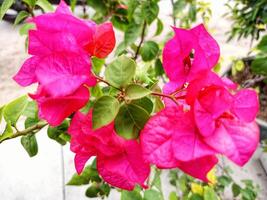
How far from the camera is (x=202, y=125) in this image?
0.34 meters

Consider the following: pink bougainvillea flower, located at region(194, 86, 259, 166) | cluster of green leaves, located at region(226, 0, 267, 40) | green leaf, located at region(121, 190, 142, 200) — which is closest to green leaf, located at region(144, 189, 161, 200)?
green leaf, located at region(121, 190, 142, 200)

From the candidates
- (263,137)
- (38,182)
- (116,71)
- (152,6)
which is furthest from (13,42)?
(116,71)

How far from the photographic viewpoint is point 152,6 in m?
0.88

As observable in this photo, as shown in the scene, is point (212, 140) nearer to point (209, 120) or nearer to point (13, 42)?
point (209, 120)

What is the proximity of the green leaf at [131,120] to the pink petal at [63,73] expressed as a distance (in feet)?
0.19

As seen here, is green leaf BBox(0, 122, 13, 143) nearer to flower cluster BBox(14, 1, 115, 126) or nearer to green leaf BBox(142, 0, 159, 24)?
flower cluster BBox(14, 1, 115, 126)

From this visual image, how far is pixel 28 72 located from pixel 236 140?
0.23 metres

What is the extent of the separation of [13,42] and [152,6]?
233 cm

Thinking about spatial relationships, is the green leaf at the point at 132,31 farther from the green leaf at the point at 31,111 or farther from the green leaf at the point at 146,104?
the green leaf at the point at 146,104

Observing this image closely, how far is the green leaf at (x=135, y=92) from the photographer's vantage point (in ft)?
1.31

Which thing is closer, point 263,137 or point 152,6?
point 152,6

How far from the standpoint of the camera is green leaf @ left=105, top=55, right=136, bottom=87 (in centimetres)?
42

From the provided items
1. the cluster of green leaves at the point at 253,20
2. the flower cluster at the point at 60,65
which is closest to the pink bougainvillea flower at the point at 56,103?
the flower cluster at the point at 60,65

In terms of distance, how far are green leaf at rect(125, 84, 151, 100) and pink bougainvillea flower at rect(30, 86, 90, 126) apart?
6 centimetres
